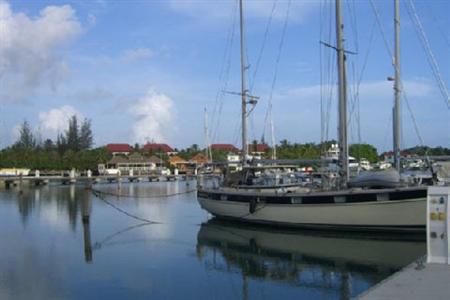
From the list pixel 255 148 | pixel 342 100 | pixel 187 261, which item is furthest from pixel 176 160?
pixel 187 261

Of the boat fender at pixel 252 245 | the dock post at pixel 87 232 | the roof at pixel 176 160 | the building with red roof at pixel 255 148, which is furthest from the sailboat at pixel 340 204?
the roof at pixel 176 160

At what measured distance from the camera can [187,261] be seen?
1925 centimetres

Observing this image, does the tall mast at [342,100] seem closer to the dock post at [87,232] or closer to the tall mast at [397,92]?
the tall mast at [397,92]

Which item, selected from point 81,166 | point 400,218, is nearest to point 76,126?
point 81,166

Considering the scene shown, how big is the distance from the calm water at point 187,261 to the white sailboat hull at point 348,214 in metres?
0.56

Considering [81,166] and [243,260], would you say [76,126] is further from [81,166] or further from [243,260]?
[243,260]

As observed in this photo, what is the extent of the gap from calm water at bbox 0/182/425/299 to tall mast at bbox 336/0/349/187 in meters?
3.73

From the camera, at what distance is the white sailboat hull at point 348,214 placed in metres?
21.8

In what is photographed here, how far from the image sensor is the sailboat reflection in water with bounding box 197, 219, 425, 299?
1570cm

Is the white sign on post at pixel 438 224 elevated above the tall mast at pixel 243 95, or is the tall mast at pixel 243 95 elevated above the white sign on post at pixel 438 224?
the tall mast at pixel 243 95

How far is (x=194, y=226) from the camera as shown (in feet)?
97.1

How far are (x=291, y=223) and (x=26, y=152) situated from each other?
99280 mm

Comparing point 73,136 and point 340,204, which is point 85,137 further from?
point 340,204

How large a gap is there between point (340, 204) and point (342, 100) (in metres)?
5.36
